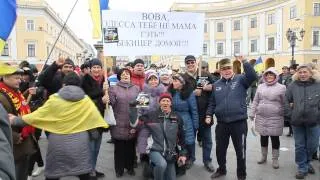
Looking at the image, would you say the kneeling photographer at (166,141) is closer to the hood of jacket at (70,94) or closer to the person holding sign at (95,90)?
the person holding sign at (95,90)

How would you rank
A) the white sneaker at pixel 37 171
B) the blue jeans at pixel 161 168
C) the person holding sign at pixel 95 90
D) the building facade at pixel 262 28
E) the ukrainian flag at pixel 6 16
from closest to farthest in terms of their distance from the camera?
1. the ukrainian flag at pixel 6 16
2. the blue jeans at pixel 161 168
3. the person holding sign at pixel 95 90
4. the white sneaker at pixel 37 171
5. the building facade at pixel 262 28

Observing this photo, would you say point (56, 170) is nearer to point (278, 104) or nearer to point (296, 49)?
point (278, 104)

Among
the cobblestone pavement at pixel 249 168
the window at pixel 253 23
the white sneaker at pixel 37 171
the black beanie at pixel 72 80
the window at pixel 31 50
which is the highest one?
the window at pixel 253 23

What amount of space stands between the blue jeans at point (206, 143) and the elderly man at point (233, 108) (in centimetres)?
68

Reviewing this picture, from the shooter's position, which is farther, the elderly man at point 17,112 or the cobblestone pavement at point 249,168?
the cobblestone pavement at point 249,168

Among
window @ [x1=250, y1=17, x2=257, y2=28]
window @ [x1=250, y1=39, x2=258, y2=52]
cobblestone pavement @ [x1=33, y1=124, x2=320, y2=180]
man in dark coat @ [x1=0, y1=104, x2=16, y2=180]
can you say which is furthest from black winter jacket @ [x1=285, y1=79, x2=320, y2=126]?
window @ [x1=250, y1=17, x2=257, y2=28]

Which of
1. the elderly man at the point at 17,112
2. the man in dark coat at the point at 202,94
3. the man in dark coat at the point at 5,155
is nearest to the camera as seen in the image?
the man in dark coat at the point at 5,155

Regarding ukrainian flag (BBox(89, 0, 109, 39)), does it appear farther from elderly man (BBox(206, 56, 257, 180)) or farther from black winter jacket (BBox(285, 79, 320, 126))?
black winter jacket (BBox(285, 79, 320, 126))

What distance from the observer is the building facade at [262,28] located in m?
45.7

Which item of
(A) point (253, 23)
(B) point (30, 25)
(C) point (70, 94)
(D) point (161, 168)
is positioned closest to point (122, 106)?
(D) point (161, 168)

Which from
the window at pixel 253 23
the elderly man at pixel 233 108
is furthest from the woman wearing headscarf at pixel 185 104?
the window at pixel 253 23

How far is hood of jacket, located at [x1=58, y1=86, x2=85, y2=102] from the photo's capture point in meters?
4.26

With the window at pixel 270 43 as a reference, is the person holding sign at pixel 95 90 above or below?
below

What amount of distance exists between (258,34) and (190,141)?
52.4 metres
